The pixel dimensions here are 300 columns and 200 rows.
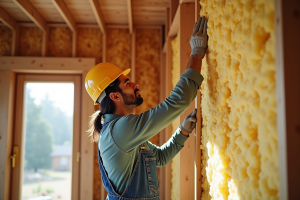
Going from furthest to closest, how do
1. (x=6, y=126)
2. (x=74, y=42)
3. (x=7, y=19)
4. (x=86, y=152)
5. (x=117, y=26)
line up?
(x=117, y=26), (x=74, y=42), (x=86, y=152), (x=6, y=126), (x=7, y=19)

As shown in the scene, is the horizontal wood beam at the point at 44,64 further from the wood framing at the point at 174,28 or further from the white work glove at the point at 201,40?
the white work glove at the point at 201,40

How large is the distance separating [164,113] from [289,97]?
79 cm

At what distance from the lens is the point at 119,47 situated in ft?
13.8

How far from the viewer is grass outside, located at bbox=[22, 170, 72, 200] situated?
4133mm

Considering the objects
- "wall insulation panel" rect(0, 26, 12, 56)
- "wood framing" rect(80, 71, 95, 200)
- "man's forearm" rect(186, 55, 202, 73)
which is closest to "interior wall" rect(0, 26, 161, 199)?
"wall insulation panel" rect(0, 26, 12, 56)

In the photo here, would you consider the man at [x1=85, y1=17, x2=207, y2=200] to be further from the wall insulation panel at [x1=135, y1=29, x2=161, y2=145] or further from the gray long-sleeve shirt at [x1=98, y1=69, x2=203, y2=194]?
the wall insulation panel at [x1=135, y1=29, x2=161, y2=145]

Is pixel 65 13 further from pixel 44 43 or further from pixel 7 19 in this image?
pixel 7 19

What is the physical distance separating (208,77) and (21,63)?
3320 mm

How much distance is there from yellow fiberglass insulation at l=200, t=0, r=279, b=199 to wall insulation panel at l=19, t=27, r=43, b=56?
3272 mm

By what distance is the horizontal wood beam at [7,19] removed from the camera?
3.57 metres

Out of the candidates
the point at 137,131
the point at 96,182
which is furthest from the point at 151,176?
the point at 96,182

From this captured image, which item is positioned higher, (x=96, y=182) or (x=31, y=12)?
(x=31, y=12)

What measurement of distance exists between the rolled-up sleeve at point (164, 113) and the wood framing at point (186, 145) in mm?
670

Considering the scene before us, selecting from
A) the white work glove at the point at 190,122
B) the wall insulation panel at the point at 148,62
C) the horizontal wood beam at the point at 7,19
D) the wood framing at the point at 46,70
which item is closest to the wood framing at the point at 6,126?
Result: the wood framing at the point at 46,70
